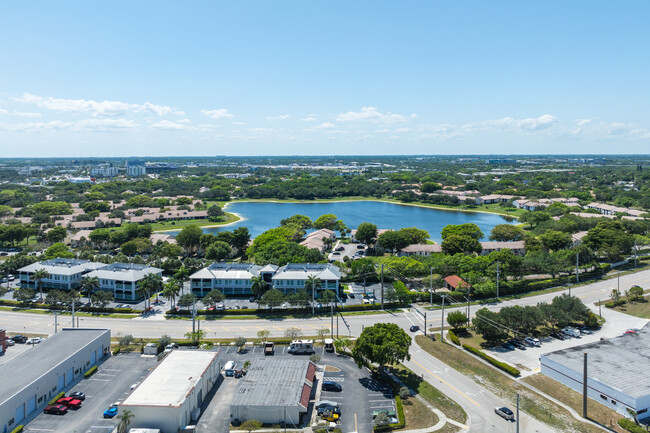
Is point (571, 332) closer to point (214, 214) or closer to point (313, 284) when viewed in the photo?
point (313, 284)

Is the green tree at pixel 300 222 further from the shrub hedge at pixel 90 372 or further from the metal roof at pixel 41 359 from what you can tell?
A: the shrub hedge at pixel 90 372

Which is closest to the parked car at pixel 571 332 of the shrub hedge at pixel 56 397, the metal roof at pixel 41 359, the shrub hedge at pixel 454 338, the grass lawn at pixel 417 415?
the shrub hedge at pixel 454 338

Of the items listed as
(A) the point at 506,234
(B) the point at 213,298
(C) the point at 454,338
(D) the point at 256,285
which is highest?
(A) the point at 506,234

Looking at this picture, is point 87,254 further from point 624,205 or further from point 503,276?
point 624,205

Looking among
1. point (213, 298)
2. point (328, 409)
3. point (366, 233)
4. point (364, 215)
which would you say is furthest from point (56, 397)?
point (364, 215)

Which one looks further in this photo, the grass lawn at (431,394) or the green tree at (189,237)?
the green tree at (189,237)

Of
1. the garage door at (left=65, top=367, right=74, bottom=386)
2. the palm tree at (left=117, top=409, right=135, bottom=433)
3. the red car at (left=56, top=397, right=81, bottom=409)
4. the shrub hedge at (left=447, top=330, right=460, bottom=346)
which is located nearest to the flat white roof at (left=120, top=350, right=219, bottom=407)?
the palm tree at (left=117, top=409, right=135, bottom=433)

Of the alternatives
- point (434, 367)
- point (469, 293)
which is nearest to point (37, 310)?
point (434, 367)
